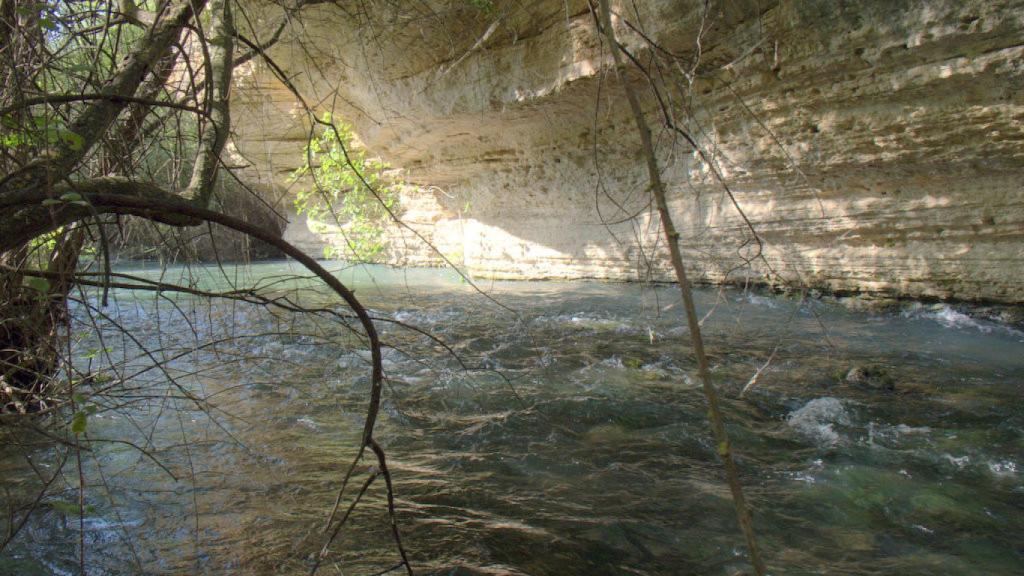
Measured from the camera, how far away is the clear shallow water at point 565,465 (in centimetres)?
228

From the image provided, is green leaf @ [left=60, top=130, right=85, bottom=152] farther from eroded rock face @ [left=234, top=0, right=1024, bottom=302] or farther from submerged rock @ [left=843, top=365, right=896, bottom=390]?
submerged rock @ [left=843, top=365, right=896, bottom=390]

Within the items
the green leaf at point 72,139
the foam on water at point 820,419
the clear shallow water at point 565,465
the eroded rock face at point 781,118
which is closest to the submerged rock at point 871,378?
the clear shallow water at point 565,465

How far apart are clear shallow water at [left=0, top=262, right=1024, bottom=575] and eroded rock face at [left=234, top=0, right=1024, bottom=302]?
1.06 m

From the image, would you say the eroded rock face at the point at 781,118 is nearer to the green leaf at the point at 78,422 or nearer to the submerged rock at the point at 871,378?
the submerged rock at the point at 871,378

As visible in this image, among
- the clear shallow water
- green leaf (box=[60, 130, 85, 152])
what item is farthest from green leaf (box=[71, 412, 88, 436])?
green leaf (box=[60, 130, 85, 152])

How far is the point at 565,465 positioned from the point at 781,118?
17.6 feet

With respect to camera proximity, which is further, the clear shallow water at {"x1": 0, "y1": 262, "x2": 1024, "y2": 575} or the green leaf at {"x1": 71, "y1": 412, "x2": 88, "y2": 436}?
the clear shallow water at {"x1": 0, "y1": 262, "x2": 1024, "y2": 575}

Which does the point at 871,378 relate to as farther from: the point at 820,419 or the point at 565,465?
the point at 565,465

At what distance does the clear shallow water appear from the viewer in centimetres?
228

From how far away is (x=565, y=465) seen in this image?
312 centimetres

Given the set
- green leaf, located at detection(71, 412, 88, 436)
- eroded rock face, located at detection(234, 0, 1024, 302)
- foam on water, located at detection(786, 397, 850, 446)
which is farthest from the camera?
eroded rock face, located at detection(234, 0, 1024, 302)

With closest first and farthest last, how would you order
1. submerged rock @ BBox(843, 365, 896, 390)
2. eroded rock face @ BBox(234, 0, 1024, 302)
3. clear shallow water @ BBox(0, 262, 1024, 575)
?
1. clear shallow water @ BBox(0, 262, 1024, 575)
2. submerged rock @ BBox(843, 365, 896, 390)
3. eroded rock face @ BBox(234, 0, 1024, 302)

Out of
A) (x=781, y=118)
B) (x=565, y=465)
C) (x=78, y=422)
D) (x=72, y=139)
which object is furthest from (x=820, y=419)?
(x=781, y=118)

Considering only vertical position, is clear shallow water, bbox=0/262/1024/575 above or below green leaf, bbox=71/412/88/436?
below
